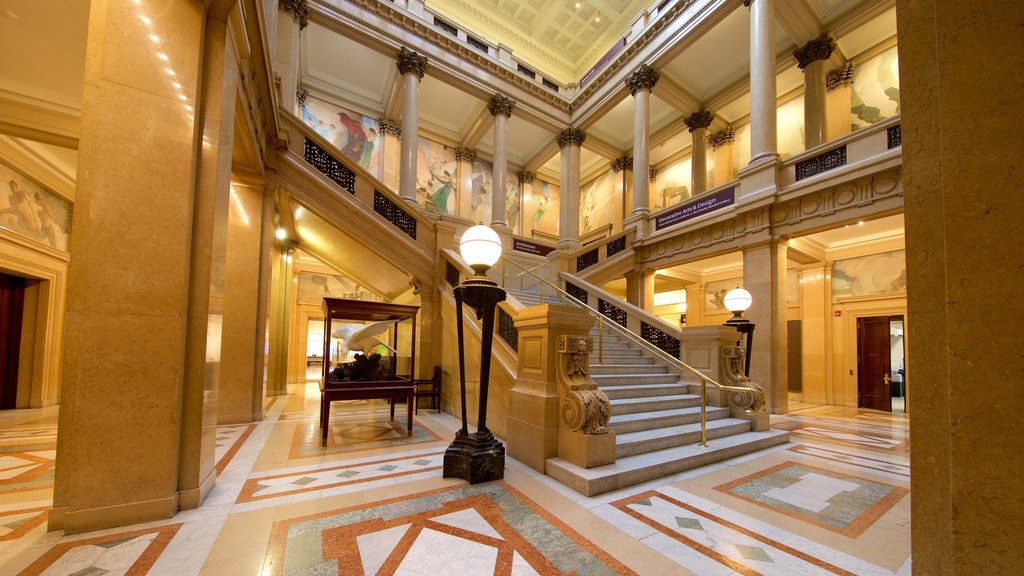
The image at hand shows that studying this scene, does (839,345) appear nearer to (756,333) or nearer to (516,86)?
(756,333)

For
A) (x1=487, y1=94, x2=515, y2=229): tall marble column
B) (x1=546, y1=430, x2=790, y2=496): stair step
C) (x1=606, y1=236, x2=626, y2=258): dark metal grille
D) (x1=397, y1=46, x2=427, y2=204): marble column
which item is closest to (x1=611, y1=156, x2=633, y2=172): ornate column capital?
(x1=487, y1=94, x2=515, y2=229): tall marble column

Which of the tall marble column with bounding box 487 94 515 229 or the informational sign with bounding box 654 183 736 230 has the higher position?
the tall marble column with bounding box 487 94 515 229

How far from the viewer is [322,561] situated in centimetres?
242

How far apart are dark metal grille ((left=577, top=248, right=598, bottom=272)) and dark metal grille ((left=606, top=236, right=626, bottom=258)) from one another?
20.3 inches

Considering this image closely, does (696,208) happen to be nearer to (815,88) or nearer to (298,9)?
(815,88)

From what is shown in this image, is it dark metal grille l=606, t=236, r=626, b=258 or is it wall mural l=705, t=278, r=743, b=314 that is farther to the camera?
wall mural l=705, t=278, r=743, b=314

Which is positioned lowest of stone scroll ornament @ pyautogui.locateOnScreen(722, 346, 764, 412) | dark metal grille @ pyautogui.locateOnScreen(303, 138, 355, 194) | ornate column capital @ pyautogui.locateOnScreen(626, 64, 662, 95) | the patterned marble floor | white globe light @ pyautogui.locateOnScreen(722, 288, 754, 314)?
the patterned marble floor

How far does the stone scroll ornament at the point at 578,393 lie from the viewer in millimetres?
3912

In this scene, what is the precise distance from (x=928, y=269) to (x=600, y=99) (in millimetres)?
15800

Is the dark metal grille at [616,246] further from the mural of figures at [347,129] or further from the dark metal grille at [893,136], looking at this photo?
the mural of figures at [347,129]

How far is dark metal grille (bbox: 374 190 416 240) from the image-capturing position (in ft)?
26.9

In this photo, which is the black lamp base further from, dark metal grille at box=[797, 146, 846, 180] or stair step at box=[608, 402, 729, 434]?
dark metal grille at box=[797, 146, 846, 180]

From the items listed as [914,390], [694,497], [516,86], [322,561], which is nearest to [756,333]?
[694,497]

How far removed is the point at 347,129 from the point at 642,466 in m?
16.6
